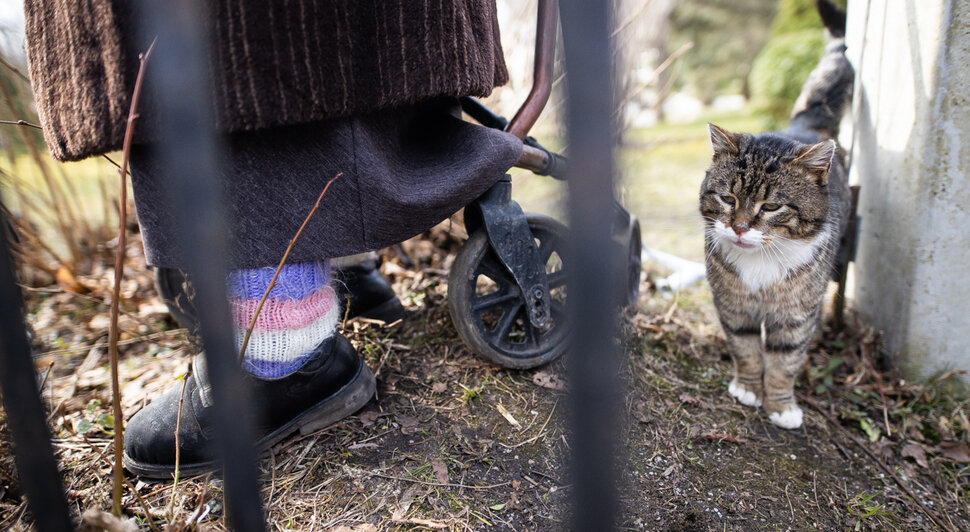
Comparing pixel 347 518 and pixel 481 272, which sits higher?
pixel 481 272

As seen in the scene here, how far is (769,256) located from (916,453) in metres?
0.73

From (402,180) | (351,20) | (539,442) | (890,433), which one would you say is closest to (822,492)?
(890,433)

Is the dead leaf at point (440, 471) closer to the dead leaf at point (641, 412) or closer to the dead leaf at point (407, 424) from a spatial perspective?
the dead leaf at point (407, 424)

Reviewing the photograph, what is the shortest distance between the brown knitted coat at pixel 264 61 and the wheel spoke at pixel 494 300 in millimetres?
647

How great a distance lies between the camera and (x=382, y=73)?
1.20 m

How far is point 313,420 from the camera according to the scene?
151 cm

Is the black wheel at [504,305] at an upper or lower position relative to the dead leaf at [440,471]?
upper

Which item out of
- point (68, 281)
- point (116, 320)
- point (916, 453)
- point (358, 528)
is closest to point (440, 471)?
point (358, 528)

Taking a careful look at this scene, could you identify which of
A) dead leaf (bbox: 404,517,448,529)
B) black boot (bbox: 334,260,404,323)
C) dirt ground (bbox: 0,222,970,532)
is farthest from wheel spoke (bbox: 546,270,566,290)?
dead leaf (bbox: 404,517,448,529)

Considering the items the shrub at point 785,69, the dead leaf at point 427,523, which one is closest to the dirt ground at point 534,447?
the dead leaf at point 427,523

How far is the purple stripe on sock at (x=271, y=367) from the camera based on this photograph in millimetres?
1396

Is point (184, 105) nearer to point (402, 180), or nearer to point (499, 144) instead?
point (402, 180)

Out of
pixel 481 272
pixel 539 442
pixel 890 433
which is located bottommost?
pixel 890 433

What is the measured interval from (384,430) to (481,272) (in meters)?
0.52
